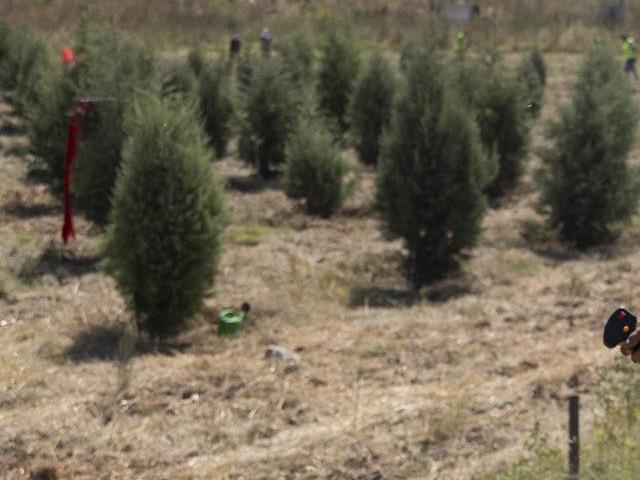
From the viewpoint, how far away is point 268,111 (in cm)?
1659

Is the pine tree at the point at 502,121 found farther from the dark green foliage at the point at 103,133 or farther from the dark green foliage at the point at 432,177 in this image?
the dark green foliage at the point at 103,133

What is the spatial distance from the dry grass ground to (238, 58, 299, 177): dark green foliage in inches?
147

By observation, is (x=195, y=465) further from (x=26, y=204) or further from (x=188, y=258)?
(x=26, y=204)

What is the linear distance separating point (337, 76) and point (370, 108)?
264 centimetres

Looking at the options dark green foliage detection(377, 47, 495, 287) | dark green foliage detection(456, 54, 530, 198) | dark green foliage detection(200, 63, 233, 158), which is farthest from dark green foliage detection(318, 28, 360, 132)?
dark green foliage detection(377, 47, 495, 287)

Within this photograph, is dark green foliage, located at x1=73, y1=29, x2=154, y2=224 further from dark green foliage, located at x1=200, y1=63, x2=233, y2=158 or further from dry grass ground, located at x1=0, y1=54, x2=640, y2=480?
dark green foliage, located at x1=200, y1=63, x2=233, y2=158

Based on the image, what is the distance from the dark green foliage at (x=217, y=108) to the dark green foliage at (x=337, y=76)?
2.34 metres

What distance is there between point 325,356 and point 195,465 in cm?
211

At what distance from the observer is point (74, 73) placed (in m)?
13.2

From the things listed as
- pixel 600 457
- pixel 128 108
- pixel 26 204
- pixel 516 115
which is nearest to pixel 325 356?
pixel 600 457

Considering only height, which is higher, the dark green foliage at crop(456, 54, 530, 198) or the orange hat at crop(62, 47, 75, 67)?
the orange hat at crop(62, 47, 75, 67)

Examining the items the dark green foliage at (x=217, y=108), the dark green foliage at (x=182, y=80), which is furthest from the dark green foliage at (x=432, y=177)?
the dark green foliage at (x=182, y=80)

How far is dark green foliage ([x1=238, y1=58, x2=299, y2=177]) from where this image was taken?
1659 centimetres

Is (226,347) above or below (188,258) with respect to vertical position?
below
